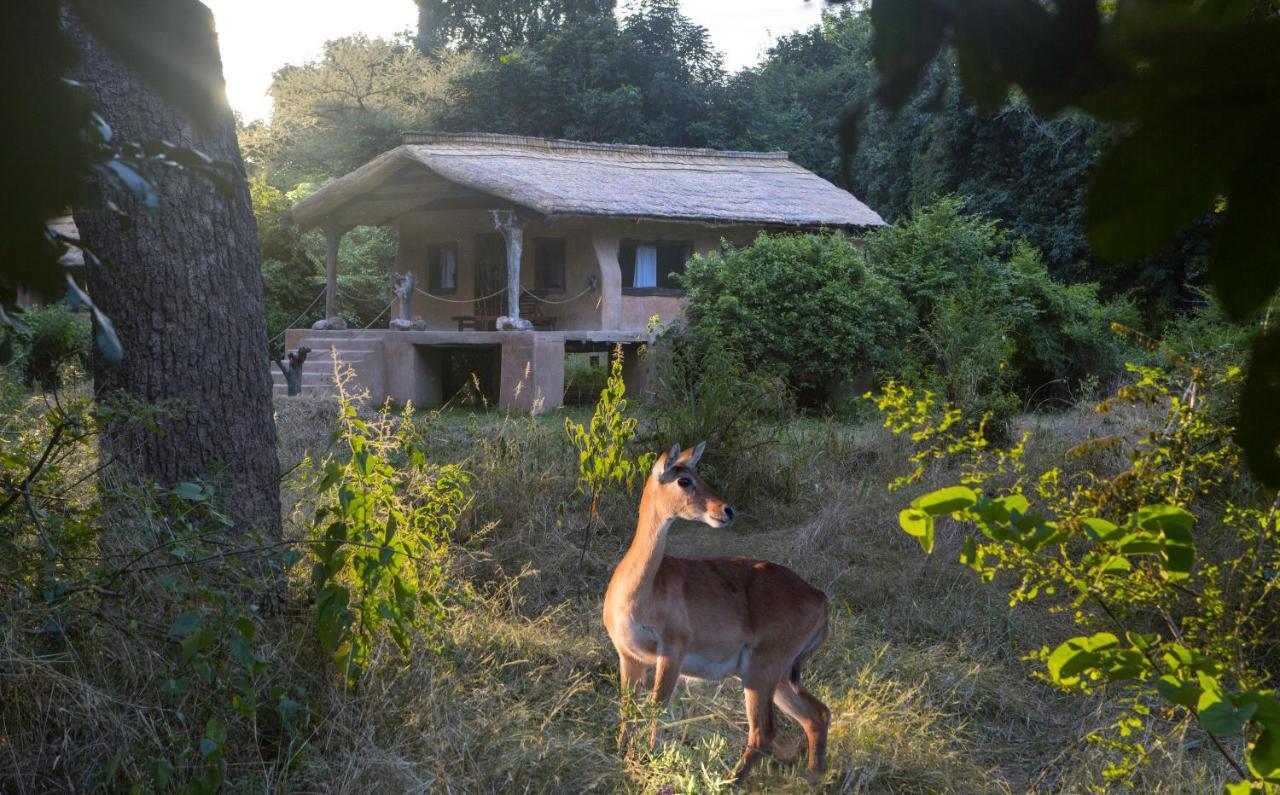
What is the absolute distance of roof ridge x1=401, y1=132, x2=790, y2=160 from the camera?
18.3m

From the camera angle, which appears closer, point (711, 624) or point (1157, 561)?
point (1157, 561)

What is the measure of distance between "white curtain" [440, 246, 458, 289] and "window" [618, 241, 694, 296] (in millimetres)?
3459

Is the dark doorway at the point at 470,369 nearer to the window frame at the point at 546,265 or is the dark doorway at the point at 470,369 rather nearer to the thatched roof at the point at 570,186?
the window frame at the point at 546,265

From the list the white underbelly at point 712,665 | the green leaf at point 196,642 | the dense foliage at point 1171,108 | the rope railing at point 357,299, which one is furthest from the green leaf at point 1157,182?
the rope railing at point 357,299

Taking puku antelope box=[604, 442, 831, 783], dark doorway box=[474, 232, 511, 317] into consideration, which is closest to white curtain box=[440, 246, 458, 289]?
dark doorway box=[474, 232, 511, 317]

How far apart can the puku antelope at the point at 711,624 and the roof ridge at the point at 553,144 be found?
14.5 metres

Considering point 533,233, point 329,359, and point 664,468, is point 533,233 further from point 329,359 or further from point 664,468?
point 664,468

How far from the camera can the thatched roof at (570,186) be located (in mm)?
17016

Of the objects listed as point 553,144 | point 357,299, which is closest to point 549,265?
point 553,144

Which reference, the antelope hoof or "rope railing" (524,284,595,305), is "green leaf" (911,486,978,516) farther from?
"rope railing" (524,284,595,305)

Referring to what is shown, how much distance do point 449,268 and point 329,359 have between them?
4026mm

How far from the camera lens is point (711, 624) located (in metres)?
4.55

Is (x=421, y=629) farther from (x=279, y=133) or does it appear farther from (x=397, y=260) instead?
(x=279, y=133)

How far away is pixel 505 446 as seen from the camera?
27.3 ft
